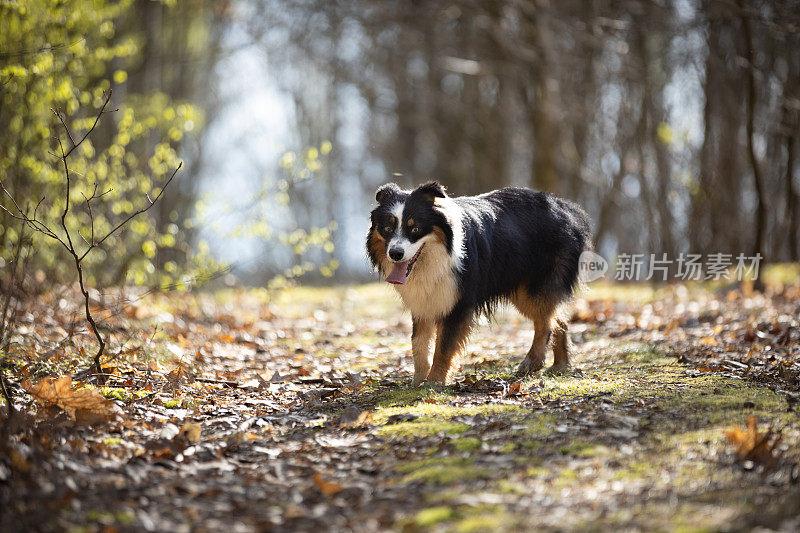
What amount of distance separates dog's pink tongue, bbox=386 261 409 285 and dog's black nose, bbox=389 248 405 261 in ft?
0.75

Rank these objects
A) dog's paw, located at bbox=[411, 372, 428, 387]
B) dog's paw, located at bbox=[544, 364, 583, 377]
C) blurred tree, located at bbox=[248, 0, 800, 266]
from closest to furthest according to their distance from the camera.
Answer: dog's paw, located at bbox=[411, 372, 428, 387] → dog's paw, located at bbox=[544, 364, 583, 377] → blurred tree, located at bbox=[248, 0, 800, 266]

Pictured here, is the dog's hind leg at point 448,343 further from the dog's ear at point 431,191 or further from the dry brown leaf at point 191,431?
the dry brown leaf at point 191,431

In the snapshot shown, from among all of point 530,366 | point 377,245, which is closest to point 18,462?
point 377,245

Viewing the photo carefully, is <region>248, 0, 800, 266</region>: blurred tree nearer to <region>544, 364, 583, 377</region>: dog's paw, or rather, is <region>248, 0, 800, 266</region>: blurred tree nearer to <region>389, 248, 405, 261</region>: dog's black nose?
<region>544, 364, 583, 377</region>: dog's paw

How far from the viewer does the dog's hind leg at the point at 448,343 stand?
239 inches

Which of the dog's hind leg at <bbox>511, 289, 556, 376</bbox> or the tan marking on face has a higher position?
the tan marking on face

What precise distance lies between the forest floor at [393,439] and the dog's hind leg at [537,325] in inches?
9.4

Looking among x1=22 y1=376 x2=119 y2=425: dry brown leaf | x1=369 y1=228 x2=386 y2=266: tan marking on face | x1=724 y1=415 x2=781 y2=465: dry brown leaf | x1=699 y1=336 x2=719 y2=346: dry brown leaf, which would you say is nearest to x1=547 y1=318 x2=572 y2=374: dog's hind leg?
x1=699 y1=336 x2=719 y2=346: dry brown leaf

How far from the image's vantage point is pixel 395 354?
26.0 ft

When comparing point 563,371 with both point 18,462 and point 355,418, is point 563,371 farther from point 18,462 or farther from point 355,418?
point 18,462

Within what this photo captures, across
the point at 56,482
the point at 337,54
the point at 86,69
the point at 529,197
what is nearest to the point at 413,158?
the point at 337,54

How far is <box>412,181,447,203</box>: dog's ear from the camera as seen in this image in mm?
5934

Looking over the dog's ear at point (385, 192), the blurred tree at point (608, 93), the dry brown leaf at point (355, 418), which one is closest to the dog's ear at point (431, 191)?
the dog's ear at point (385, 192)

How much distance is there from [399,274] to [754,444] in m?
3.08
